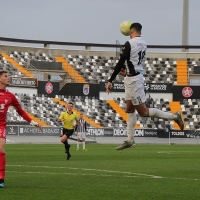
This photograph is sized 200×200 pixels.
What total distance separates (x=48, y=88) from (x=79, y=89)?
131 inches

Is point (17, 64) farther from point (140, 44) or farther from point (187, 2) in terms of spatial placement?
point (140, 44)

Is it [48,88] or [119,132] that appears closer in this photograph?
[119,132]

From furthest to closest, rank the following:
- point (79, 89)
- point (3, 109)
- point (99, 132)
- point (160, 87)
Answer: point (160, 87) < point (79, 89) < point (99, 132) < point (3, 109)

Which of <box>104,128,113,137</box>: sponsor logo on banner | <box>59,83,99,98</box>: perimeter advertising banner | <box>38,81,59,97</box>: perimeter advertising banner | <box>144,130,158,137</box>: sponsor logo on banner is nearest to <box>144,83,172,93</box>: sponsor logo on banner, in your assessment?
<box>59,83,99,98</box>: perimeter advertising banner

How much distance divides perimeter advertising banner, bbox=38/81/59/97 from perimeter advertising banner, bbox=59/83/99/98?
1333 mm

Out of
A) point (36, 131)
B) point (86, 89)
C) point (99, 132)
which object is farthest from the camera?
point (86, 89)

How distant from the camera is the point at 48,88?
2464 inches

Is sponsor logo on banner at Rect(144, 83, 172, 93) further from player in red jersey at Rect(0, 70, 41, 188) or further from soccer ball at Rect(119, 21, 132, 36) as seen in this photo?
player in red jersey at Rect(0, 70, 41, 188)

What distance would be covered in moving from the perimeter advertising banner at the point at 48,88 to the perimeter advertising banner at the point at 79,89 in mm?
1333

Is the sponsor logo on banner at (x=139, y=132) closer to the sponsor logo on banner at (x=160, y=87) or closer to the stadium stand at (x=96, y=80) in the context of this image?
the stadium stand at (x=96, y=80)

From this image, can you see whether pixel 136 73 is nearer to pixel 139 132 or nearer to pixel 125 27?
pixel 125 27

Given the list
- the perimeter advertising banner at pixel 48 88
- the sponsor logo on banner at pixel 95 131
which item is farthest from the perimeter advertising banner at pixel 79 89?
the sponsor logo on banner at pixel 95 131

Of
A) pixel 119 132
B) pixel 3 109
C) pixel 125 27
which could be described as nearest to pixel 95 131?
pixel 119 132

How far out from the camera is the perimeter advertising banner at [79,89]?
2517 inches
